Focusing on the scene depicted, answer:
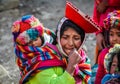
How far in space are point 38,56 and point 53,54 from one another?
128 mm

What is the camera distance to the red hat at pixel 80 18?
9.29ft

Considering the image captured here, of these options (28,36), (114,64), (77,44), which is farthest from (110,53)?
(28,36)

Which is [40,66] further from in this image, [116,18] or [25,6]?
[25,6]

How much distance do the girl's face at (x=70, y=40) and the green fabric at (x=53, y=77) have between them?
7.5 inches

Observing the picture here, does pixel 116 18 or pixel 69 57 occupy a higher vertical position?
pixel 116 18

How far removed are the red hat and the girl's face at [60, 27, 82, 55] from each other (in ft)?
0.29

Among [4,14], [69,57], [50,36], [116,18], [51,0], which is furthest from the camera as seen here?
[51,0]

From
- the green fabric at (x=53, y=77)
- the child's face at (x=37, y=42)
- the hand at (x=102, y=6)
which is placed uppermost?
the hand at (x=102, y=6)

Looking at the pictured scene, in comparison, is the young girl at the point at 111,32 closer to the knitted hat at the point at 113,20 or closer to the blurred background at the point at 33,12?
the knitted hat at the point at 113,20

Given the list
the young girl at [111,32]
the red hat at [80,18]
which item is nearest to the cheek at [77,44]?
the red hat at [80,18]

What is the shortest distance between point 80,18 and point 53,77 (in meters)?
0.53

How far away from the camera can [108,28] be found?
133 inches

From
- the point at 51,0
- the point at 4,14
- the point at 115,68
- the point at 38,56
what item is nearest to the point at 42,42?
the point at 38,56

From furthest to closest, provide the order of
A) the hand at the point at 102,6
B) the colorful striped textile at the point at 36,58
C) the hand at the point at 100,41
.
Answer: the hand at the point at 100,41
the hand at the point at 102,6
the colorful striped textile at the point at 36,58
